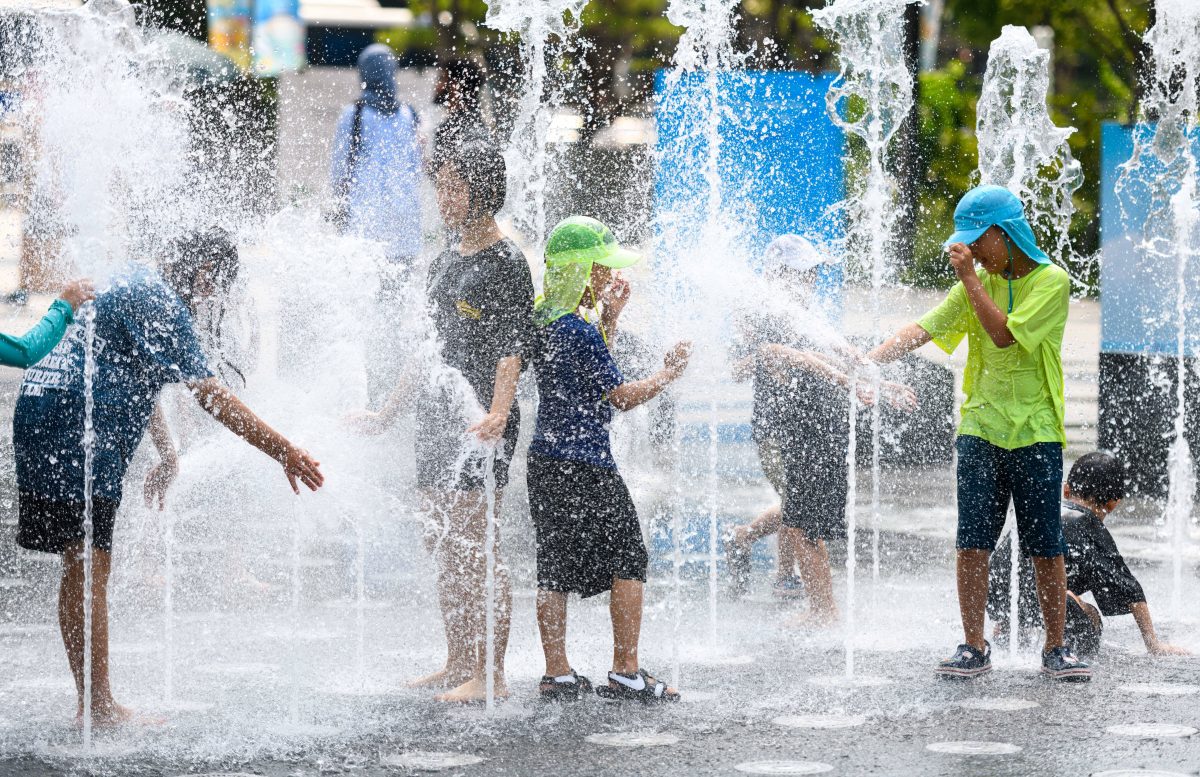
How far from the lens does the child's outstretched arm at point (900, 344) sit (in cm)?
525

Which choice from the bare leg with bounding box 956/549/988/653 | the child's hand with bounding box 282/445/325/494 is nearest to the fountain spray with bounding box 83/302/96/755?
the child's hand with bounding box 282/445/325/494

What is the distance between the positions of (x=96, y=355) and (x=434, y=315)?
1011 mm

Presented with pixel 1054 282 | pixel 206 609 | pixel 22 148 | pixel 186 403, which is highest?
pixel 22 148

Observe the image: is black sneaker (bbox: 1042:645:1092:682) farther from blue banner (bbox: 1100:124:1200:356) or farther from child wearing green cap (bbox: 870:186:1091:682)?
blue banner (bbox: 1100:124:1200:356)

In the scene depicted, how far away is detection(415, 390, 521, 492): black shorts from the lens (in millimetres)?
4918

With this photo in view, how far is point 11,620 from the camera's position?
606 cm

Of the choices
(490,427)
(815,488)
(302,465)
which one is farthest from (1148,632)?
(302,465)

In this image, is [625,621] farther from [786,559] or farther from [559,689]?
[786,559]

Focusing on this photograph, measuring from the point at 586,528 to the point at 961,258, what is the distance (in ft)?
4.44

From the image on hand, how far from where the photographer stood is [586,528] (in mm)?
4863

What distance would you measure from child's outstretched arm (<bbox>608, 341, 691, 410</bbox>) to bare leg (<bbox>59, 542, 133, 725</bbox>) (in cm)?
146

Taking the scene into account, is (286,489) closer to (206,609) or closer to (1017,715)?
(206,609)

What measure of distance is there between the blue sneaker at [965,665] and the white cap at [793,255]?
1.66 m

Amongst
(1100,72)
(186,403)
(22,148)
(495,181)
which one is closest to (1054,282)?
(495,181)
